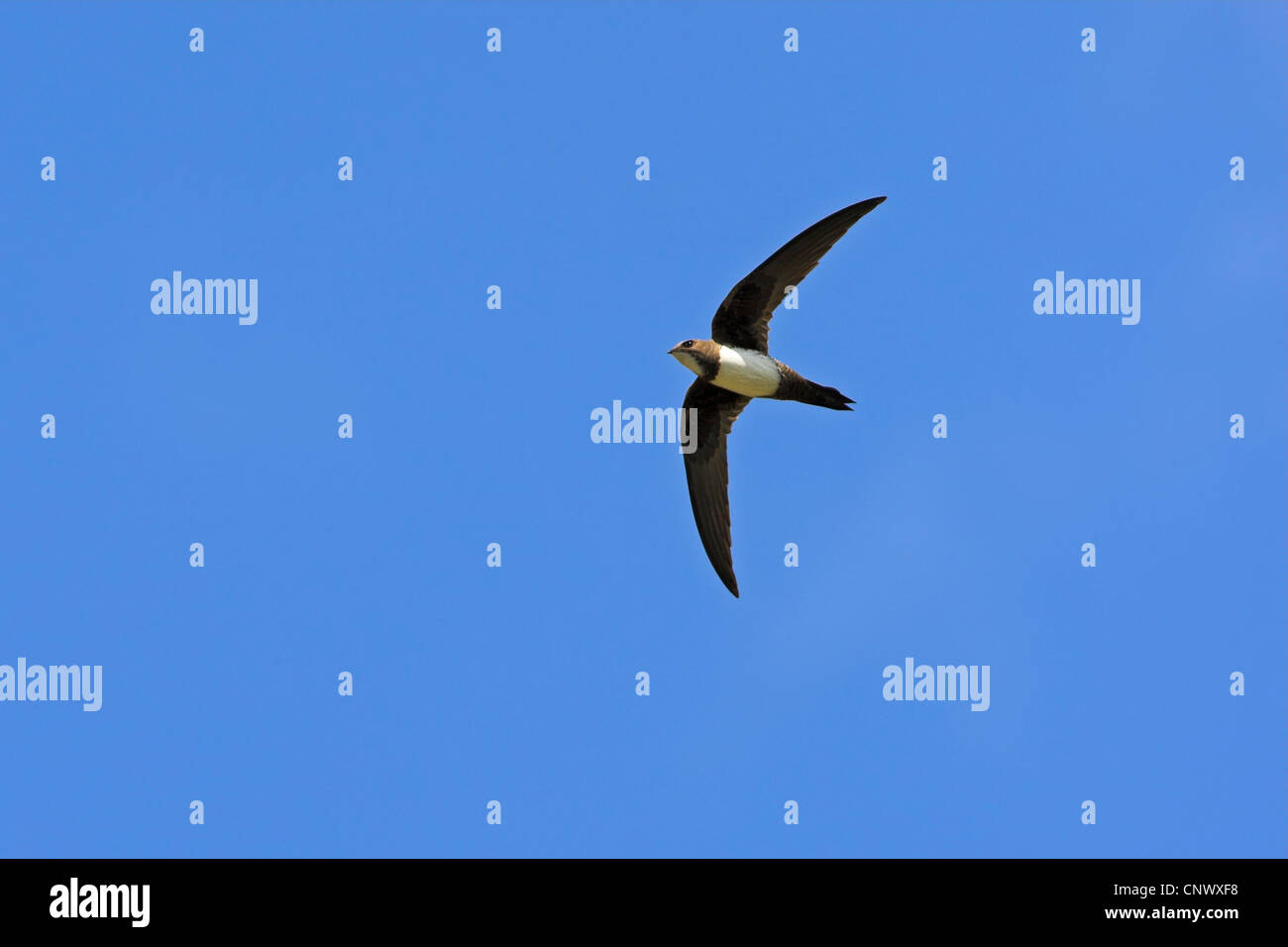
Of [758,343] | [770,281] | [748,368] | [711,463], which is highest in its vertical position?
[770,281]

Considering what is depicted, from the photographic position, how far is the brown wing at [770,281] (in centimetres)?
1712

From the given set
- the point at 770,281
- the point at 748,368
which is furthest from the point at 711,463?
the point at 770,281

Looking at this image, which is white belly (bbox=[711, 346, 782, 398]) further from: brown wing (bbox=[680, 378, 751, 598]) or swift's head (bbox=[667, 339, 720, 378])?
brown wing (bbox=[680, 378, 751, 598])

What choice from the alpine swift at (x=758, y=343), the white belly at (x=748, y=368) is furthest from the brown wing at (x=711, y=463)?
the white belly at (x=748, y=368)

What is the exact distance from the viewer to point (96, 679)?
64.6 ft

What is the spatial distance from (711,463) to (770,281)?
263cm

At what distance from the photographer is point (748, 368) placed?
57.1 feet

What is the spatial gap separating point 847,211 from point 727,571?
4.63 metres

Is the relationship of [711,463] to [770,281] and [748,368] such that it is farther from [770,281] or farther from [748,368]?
[770,281]

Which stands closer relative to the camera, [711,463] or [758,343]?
[758,343]
